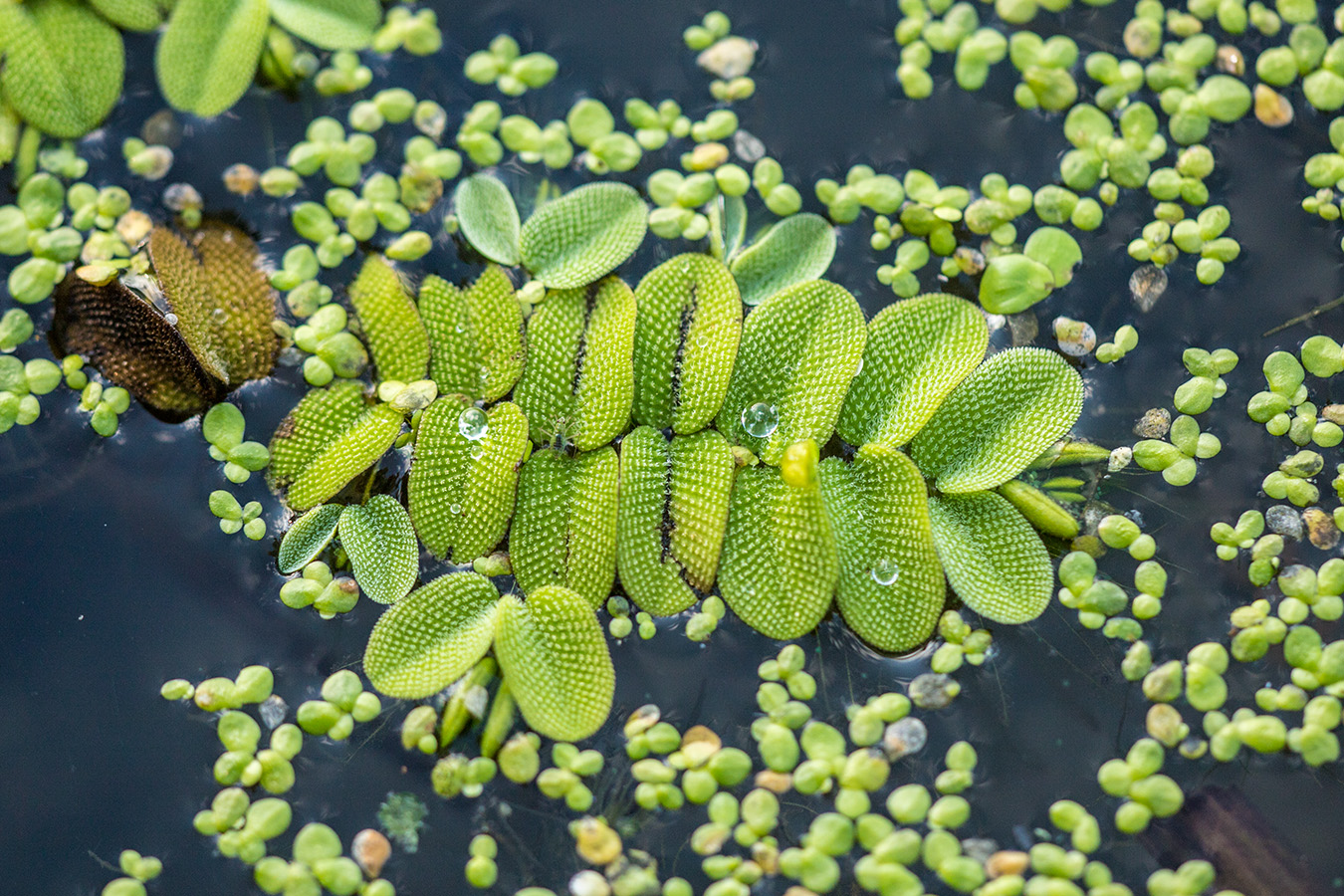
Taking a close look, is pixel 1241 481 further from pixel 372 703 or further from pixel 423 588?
pixel 372 703

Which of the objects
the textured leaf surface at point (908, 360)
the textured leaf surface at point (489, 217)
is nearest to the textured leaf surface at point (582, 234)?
the textured leaf surface at point (489, 217)

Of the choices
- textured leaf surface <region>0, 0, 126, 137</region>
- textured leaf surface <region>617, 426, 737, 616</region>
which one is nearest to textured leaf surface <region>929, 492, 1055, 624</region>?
textured leaf surface <region>617, 426, 737, 616</region>

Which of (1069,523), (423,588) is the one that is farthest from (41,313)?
(1069,523)

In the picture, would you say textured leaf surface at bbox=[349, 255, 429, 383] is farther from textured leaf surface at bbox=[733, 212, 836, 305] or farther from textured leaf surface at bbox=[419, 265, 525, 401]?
textured leaf surface at bbox=[733, 212, 836, 305]

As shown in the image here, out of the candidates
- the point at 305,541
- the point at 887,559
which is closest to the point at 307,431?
the point at 305,541

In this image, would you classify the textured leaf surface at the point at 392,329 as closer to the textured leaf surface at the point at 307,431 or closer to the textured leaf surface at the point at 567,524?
the textured leaf surface at the point at 307,431
